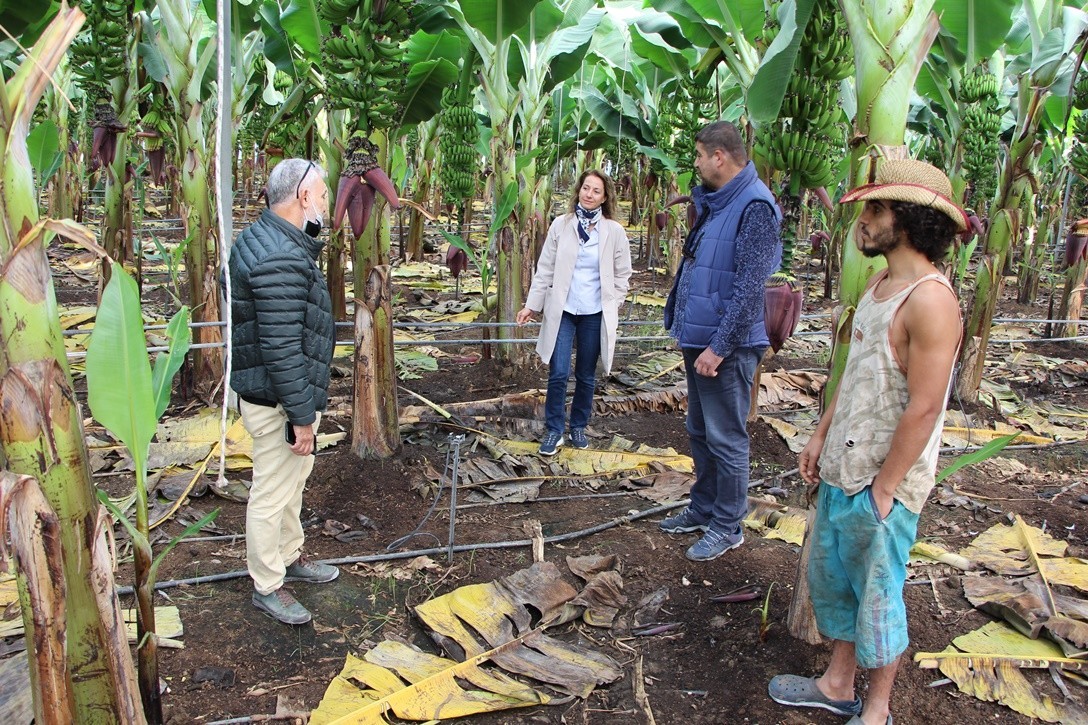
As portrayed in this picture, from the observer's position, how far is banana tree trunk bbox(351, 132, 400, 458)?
4023 millimetres

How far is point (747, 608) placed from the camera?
3.01 metres

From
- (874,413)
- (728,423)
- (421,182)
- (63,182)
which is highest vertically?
(421,182)

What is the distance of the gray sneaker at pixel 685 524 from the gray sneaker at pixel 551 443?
43.3 inches

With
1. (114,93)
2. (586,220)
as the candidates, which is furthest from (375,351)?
(114,93)

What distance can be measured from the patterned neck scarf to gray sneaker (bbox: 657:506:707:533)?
1.66 meters

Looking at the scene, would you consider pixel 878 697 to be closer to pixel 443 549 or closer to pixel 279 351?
pixel 443 549

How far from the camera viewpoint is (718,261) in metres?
3.31

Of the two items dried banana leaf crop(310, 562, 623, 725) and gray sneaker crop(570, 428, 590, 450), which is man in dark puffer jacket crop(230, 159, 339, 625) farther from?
gray sneaker crop(570, 428, 590, 450)

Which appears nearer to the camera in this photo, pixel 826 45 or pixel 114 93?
pixel 826 45

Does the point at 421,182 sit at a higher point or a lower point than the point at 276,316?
higher

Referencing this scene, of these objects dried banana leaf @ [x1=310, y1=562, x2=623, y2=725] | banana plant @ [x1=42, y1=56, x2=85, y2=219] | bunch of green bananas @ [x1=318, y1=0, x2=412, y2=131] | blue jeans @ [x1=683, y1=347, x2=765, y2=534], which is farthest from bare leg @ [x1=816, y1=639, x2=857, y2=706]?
banana plant @ [x1=42, y1=56, x2=85, y2=219]

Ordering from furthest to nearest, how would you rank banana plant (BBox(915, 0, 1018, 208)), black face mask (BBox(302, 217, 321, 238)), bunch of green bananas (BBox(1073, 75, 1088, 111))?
bunch of green bananas (BBox(1073, 75, 1088, 111)), banana plant (BBox(915, 0, 1018, 208)), black face mask (BBox(302, 217, 321, 238))

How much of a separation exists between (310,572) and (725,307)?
1.99 metres

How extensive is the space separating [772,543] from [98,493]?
271 cm
